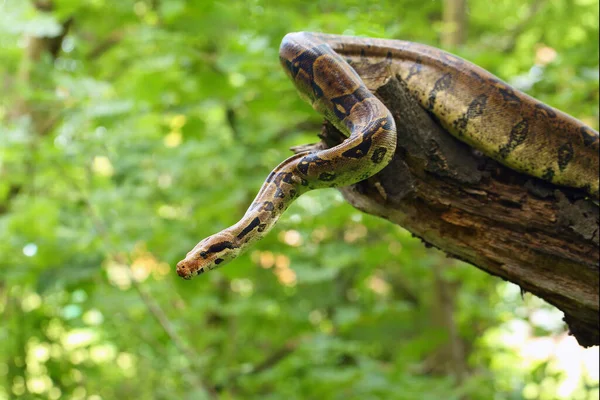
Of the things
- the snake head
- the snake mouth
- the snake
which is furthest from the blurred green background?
the snake mouth

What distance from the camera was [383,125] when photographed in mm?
2590

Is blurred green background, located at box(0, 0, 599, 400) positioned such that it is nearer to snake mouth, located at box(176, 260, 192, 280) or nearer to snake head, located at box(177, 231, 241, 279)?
snake head, located at box(177, 231, 241, 279)

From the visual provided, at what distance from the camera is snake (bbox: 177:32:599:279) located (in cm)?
267

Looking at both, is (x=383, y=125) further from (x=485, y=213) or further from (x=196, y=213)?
(x=196, y=213)

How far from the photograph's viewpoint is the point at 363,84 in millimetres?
2871

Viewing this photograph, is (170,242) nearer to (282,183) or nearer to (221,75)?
(221,75)

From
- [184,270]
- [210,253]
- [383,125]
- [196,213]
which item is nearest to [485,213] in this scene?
[383,125]

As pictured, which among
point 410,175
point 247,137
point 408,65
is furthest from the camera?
point 247,137

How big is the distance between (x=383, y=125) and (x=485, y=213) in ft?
3.18

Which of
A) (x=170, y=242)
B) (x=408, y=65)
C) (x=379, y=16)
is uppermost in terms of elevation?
(x=379, y=16)

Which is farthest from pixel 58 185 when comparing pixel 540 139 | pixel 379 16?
pixel 540 139

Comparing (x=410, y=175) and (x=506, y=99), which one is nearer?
(x=410, y=175)

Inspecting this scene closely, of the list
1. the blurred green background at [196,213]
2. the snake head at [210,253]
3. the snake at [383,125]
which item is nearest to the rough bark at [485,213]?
the snake at [383,125]

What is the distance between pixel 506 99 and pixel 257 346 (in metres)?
5.16
